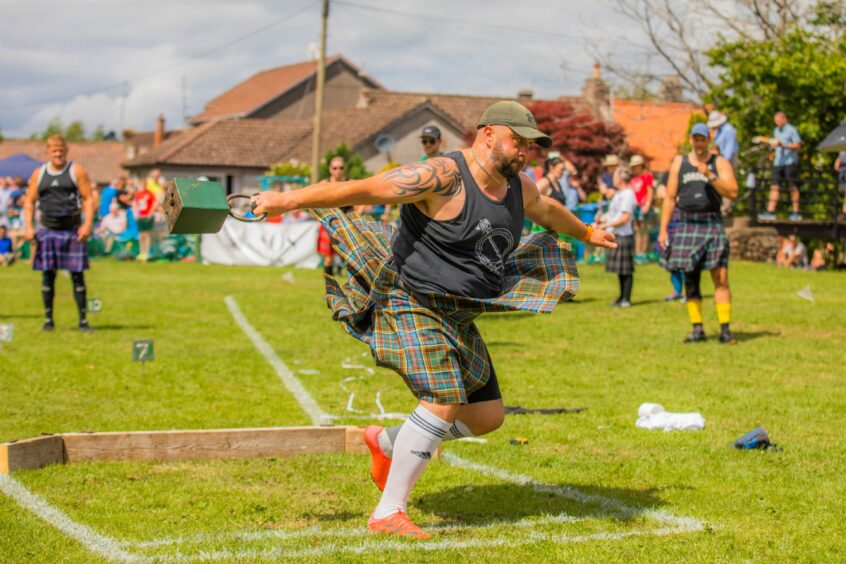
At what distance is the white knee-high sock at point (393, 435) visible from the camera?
5.41 metres

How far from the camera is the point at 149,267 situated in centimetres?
2539

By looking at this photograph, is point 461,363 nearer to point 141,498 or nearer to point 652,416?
point 141,498

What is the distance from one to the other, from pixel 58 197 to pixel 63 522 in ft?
24.6

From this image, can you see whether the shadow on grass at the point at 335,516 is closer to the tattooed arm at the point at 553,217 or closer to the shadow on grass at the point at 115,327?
the tattooed arm at the point at 553,217

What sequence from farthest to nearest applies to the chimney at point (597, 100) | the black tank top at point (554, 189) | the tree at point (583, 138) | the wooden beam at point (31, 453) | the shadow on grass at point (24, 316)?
the chimney at point (597, 100) < the tree at point (583, 138) < the black tank top at point (554, 189) < the shadow on grass at point (24, 316) < the wooden beam at point (31, 453)

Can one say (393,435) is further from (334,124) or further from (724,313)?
(334,124)

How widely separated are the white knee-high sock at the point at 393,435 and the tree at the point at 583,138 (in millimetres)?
37251

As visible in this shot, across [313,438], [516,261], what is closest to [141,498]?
[313,438]

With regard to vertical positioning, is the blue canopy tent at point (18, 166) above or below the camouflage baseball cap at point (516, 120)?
below

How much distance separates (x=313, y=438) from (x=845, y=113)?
20.1m

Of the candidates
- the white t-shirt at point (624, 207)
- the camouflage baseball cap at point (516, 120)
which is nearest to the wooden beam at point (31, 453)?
the camouflage baseball cap at point (516, 120)

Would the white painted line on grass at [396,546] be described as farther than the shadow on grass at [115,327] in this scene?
No

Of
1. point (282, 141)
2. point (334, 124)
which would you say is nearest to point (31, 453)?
point (334, 124)

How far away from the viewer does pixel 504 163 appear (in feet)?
16.8
